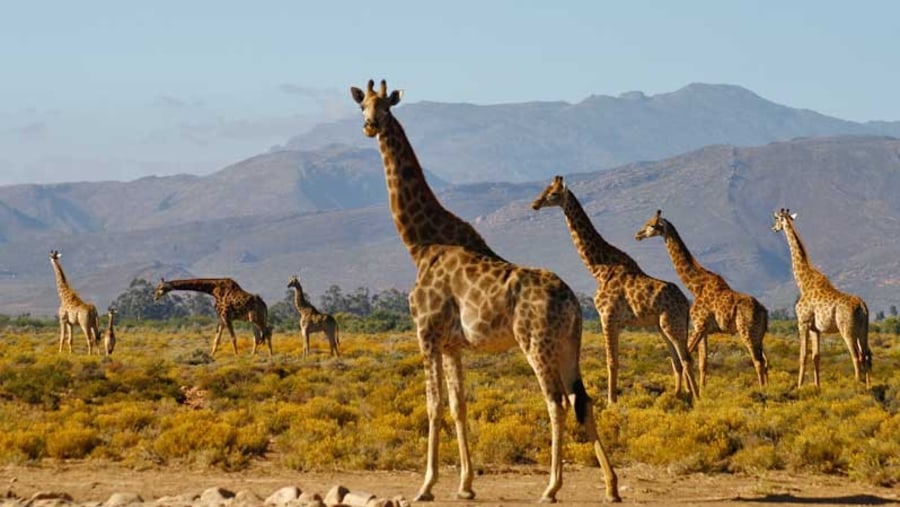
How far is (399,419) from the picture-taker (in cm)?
2125

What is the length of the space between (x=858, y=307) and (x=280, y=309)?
117 meters

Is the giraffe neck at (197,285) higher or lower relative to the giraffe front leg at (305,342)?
higher

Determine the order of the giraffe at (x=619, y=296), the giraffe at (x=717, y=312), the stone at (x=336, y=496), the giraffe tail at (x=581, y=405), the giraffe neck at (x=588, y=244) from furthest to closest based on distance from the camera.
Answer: the giraffe at (x=717, y=312) < the giraffe neck at (x=588, y=244) < the giraffe at (x=619, y=296) < the giraffe tail at (x=581, y=405) < the stone at (x=336, y=496)

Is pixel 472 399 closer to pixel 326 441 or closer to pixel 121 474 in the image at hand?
pixel 326 441

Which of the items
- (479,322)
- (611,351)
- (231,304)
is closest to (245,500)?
(479,322)

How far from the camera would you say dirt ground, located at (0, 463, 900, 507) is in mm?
15531

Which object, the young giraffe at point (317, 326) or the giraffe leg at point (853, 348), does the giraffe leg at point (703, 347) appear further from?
the young giraffe at point (317, 326)

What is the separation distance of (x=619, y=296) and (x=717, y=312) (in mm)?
2897

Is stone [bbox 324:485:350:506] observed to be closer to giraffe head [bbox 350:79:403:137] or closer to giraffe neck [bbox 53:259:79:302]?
giraffe head [bbox 350:79:403:137]

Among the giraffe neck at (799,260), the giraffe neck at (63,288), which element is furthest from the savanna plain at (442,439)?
the giraffe neck at (63,288)

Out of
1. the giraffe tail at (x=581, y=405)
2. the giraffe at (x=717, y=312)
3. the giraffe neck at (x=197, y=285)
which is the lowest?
the giraffe tail at (x=581, y=405)

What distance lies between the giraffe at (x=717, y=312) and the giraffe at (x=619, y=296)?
152 cm

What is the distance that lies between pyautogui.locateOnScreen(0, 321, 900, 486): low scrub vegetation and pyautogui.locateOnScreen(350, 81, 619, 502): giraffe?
3764mm

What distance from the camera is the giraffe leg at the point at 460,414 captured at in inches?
586
